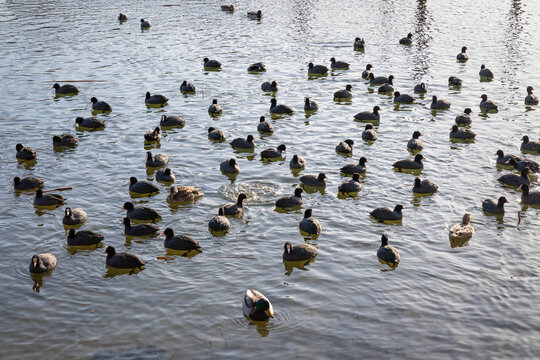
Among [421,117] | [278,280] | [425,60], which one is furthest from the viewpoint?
[425,60]

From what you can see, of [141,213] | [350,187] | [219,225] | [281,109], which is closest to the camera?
[219,225]

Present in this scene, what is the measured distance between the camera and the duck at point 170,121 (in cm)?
3431

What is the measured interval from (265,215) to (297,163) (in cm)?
487

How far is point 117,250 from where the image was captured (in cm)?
2209

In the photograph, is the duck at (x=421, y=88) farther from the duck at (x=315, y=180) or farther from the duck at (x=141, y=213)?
the duck at (x=141, y=213)

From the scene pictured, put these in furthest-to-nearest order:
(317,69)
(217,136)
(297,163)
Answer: (317,69)
(217,136)
(297,163)

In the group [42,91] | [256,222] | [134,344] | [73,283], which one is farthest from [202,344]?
[42,91]

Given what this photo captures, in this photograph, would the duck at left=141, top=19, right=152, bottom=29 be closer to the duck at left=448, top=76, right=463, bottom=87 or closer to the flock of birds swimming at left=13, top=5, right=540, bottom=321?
the flock of birds swimming at left=13, top=5, right=540, bottom=321

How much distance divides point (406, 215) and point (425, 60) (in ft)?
88.1

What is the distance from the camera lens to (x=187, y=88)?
131 ft

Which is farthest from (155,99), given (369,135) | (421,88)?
(421,88)

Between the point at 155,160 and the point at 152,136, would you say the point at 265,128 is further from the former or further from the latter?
the point at 155,160

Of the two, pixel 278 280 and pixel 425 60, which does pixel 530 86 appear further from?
pixel 278 280

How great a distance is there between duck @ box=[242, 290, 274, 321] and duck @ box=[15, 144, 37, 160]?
15658mm
